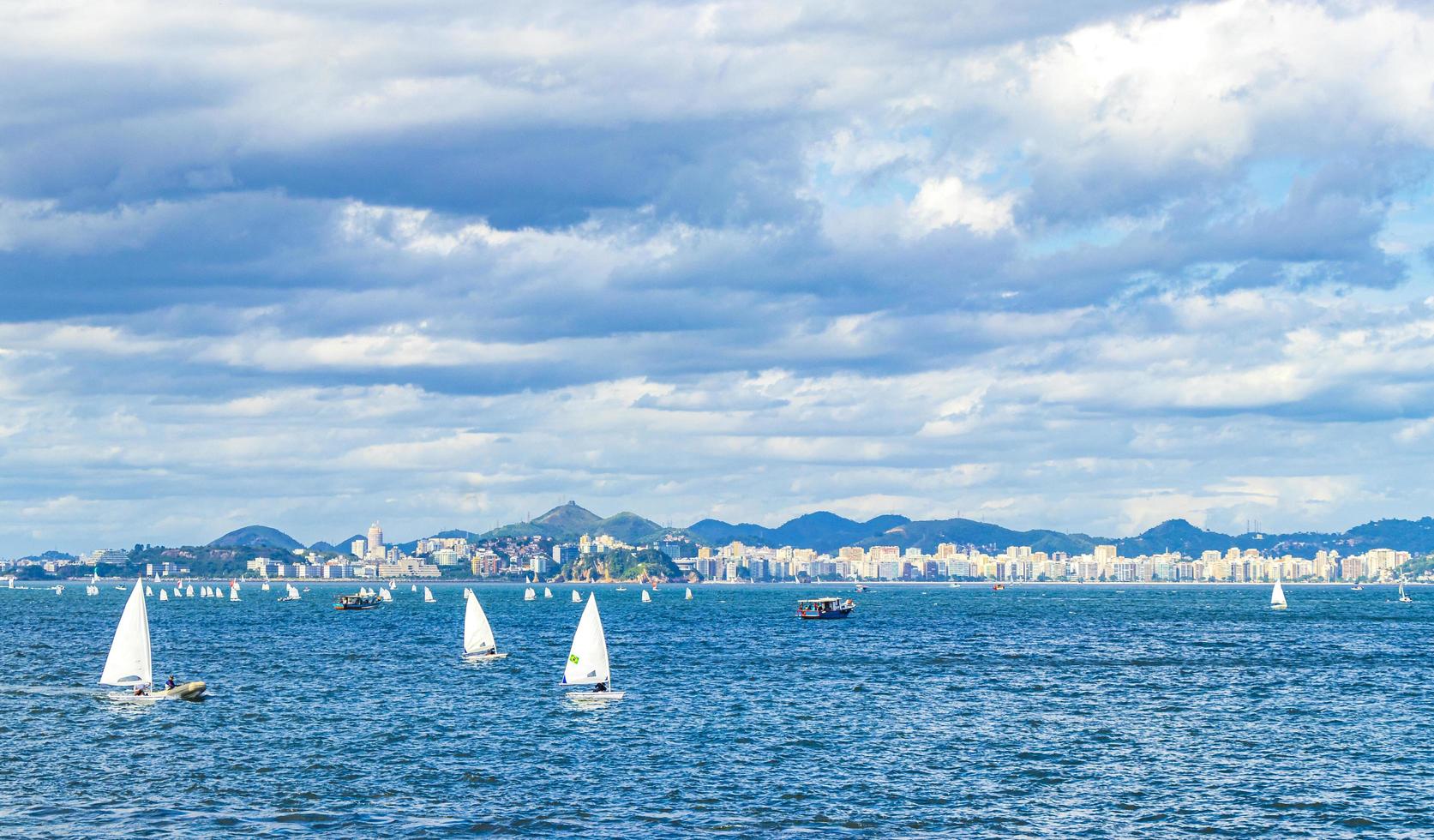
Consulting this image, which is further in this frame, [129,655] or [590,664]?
[590,664]

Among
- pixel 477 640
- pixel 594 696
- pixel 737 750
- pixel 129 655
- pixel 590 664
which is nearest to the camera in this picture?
pixel 737 750

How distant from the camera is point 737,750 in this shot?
268 ft

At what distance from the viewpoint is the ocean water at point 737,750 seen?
62.4 meters

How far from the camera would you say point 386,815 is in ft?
205

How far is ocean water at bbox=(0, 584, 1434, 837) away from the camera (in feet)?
205

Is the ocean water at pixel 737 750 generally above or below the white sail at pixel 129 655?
below

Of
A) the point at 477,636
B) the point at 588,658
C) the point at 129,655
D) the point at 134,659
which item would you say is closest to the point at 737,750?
the point at 588,658

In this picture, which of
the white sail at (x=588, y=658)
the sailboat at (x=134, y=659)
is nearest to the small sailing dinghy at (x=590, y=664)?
the white sail at (x=588, y=658)

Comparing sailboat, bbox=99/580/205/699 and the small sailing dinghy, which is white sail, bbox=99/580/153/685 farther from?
the small sailing dinghy

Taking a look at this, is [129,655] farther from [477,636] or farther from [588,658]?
[477,636]

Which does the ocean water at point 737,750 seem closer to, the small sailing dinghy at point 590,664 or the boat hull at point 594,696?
the boat hull at point 594,696

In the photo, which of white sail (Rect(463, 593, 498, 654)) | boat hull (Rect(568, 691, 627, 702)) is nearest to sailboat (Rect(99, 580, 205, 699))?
boat hull (Rect(568, 691, 627, 702))

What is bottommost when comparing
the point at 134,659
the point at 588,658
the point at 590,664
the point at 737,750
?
the point at 737,750

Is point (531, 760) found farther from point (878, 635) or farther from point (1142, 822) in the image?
point (878, 635)
